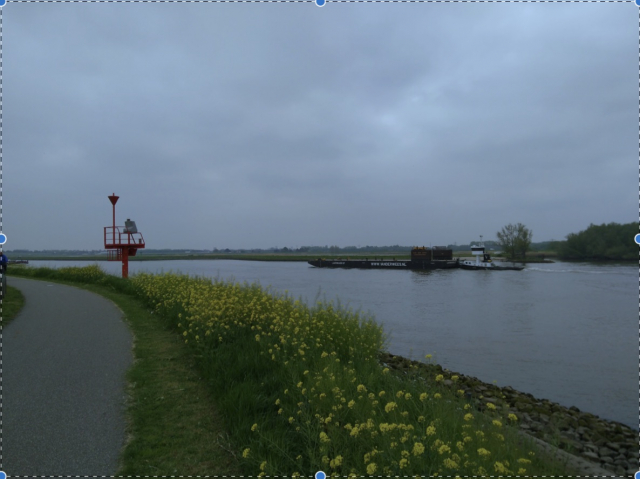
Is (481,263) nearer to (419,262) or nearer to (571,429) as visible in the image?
(419,262)

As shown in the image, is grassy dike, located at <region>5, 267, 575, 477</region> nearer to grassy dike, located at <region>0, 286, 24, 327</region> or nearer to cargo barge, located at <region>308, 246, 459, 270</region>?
grassy dike, located at <region>0, 286, 24, 327</region>

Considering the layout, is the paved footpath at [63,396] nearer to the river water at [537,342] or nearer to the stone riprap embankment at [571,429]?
the stone riprap embankment at [571,429]

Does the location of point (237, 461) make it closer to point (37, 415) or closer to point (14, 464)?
point (14, 464)

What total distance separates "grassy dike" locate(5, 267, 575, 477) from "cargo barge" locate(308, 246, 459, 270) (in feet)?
208

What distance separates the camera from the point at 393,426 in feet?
10.2

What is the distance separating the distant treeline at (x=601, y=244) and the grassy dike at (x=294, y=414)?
64510mm

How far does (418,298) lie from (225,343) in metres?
21.7

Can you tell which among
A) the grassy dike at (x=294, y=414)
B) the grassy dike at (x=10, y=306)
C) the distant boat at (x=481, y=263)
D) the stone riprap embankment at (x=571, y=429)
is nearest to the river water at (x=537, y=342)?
the stone riprap embankment at (x=571, y=429)

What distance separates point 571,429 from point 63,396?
23.3ft

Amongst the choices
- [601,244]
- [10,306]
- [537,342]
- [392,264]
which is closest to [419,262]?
[392,264]

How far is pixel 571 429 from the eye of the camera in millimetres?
6469

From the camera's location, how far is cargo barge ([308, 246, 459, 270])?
68.6 metres

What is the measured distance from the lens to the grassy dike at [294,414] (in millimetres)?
3191

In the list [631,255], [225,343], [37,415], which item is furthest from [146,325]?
→ [631,255]
